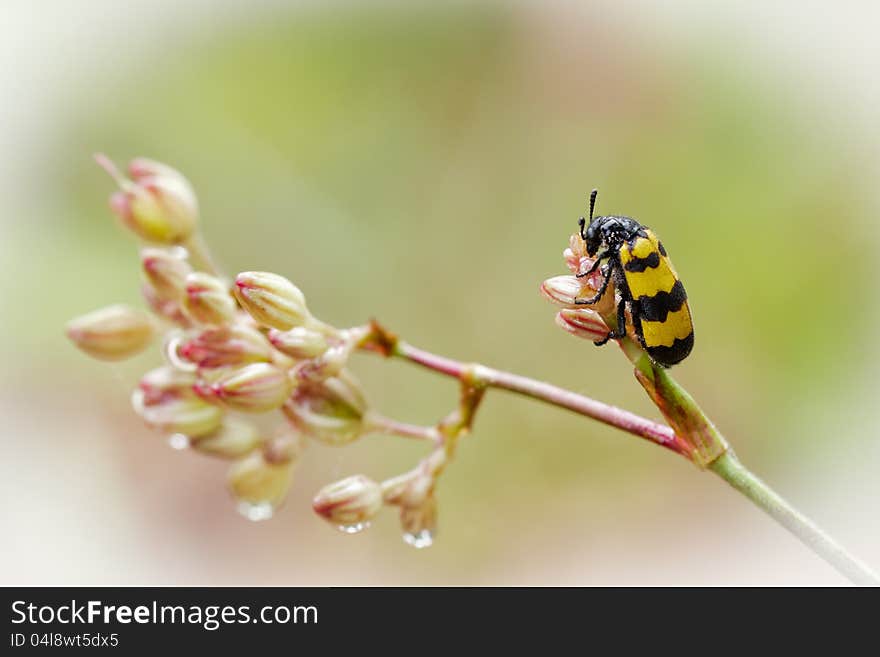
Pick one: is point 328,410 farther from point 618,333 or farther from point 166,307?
point 618,333

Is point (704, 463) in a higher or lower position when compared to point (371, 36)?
lower

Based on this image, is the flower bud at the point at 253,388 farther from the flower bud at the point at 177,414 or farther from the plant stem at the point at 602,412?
the plant stem at the point at 602,412

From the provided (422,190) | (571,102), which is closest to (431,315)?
(422,190)

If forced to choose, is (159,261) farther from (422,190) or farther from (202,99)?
(202,99)

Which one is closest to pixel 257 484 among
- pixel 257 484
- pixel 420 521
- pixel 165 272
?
pixel 257 484

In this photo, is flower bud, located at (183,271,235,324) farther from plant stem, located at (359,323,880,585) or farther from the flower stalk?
plant stem, located at (359,323,880,585)

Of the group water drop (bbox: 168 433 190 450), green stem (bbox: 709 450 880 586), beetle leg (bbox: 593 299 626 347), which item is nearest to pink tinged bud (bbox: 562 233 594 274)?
beetle leg (bbox: 593 299 626 347)
